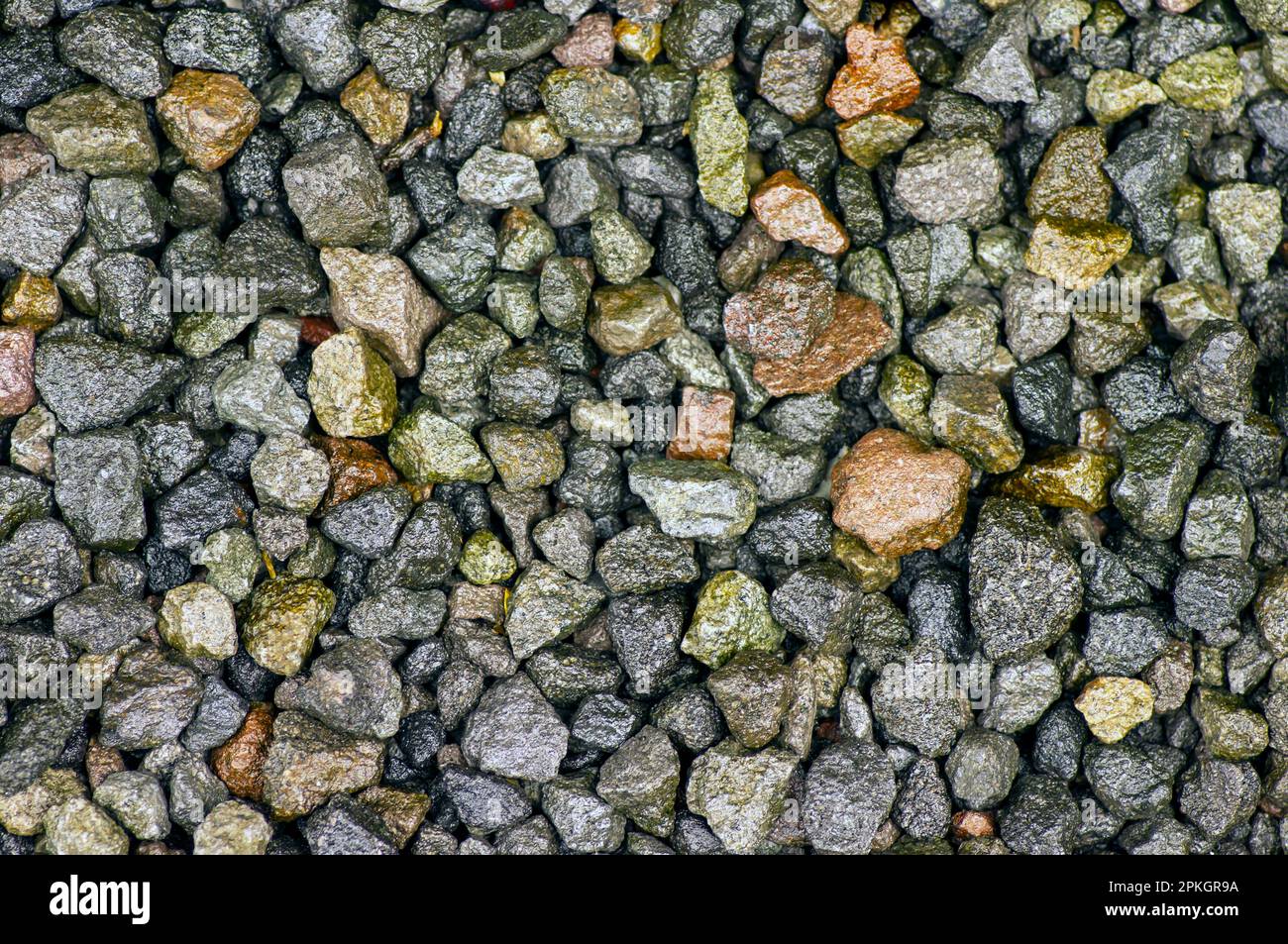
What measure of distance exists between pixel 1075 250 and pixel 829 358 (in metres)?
0.96

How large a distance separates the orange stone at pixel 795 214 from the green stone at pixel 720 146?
82 millimetres

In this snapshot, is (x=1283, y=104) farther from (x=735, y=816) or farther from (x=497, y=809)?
(x=497, y=809)

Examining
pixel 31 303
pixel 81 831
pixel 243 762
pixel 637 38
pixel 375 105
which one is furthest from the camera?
pixel 637 38

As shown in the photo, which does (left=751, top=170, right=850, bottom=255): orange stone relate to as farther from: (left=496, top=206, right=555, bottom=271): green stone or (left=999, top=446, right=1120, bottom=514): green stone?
(left=999, top=446, right=1120, bottom=514): green stone

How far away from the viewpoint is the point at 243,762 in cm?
354

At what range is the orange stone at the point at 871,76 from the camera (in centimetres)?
388

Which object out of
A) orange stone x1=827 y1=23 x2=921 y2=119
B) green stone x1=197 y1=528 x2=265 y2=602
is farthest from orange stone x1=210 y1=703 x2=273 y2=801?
orange stone x1=827 y1=23 x2=921 y2=119

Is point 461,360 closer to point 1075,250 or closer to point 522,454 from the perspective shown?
point 522,454

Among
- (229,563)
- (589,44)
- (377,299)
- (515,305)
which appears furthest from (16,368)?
(589,44)

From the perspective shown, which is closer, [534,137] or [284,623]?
[284,623]

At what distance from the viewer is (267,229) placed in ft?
12.2

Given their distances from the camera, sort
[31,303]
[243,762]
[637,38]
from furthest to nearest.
Answer: [637,38] < [31,303] < [243,762]

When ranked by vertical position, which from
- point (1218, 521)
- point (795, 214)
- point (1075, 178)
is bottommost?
point (1218, 521)

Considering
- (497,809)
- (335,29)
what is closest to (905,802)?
(497,809)
